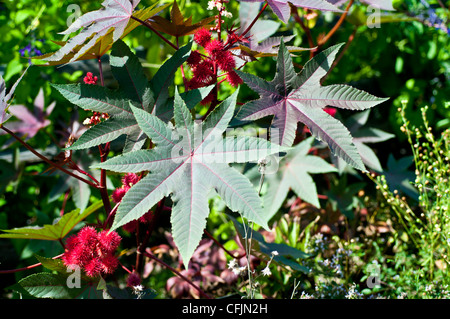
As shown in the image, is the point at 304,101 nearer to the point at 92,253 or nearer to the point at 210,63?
the point at 210,63

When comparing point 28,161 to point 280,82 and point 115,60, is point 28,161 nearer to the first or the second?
point 115,60

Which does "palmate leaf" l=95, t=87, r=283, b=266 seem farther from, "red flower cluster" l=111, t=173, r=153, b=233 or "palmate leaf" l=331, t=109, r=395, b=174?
"palmate leaf" l=331, t=109, r=395, b=174

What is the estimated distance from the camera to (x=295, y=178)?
1.77m

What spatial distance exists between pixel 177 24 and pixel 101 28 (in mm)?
232

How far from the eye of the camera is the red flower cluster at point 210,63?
111 centimetres

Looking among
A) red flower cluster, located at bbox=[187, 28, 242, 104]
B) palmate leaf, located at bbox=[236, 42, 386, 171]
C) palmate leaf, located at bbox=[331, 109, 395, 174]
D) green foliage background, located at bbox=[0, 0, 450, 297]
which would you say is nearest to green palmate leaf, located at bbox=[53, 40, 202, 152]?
red flower cluster, located at bbox=[187, 28, 242, 104]

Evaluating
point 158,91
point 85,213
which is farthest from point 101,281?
point 158,91

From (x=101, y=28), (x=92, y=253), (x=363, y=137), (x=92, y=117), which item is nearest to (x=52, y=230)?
(x=92, y=253)

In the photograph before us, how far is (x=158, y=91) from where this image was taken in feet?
3.83

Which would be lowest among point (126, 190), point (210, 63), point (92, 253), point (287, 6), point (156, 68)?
point (92, 253)

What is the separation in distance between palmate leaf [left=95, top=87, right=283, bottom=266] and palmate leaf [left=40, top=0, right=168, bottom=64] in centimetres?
22

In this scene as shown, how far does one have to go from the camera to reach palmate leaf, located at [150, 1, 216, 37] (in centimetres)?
116

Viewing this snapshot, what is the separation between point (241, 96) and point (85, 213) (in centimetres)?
142

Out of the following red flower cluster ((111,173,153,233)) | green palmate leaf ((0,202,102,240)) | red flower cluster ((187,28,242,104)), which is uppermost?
red flower cluster ((187,28,242,104))
